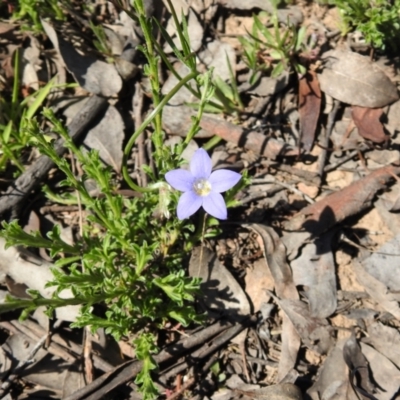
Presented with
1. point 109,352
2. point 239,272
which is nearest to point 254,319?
point 239,272

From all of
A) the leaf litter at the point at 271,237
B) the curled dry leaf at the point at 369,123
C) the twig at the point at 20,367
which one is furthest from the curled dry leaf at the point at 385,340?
the twig at the point at 20,367

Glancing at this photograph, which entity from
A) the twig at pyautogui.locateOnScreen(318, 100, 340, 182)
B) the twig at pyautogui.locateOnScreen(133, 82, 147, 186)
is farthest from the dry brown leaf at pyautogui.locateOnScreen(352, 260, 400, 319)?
the twig at pyautogui.locateOnScreen(133, 82, 147, 186)

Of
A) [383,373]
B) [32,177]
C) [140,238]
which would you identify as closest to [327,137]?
[140,238]

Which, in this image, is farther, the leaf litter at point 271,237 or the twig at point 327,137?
the twig at point 327,137

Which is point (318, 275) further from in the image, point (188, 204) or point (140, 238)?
point (188, 204)

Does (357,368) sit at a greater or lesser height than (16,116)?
lesser

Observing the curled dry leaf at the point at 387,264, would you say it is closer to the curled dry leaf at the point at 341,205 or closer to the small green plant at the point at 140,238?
the curled dry leaf at the point at 341,205

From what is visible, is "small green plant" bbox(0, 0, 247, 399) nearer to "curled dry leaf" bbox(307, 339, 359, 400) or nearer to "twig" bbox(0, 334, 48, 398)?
"twig" bbox(0, 334, 48, 398)
